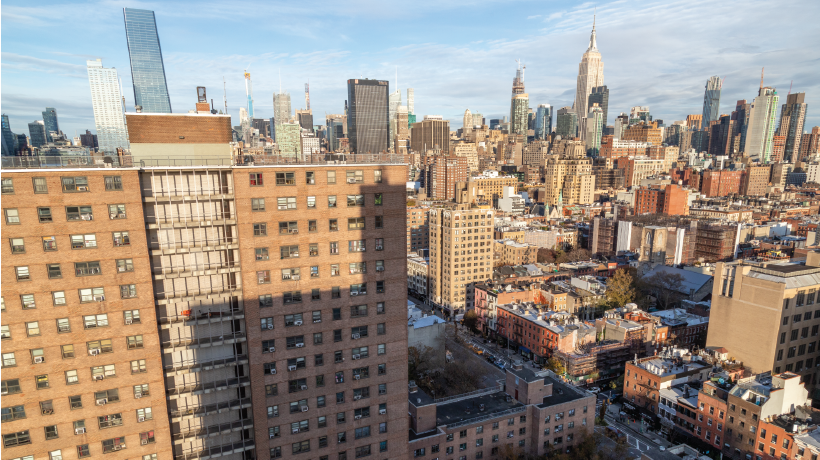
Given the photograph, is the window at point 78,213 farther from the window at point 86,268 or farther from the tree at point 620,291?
the tree at point 620,291

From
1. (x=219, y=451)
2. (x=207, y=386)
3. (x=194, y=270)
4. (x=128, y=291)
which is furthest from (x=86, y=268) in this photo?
(x=219, y=451)

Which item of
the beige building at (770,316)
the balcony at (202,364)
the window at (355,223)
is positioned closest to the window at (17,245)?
the balcony at (202,364)

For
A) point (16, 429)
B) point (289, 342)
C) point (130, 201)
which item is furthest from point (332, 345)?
point (16, 429)

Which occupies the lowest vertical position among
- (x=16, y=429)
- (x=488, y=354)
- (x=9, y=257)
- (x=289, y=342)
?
(x=488, y=354)

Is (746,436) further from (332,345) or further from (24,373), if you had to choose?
(24,373)

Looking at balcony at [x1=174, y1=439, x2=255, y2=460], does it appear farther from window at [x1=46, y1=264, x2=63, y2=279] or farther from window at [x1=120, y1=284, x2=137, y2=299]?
window at [x1=46, y1=264, x2=63, y2=279]

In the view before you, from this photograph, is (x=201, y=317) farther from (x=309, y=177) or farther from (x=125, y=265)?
(x=309, y=177)
